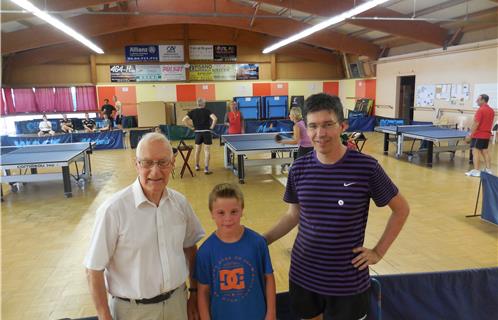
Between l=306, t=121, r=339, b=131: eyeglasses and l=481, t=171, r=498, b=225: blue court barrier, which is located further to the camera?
l=481, t=171, r=498, b=225: blue court barrier

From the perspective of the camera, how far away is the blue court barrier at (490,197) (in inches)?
196

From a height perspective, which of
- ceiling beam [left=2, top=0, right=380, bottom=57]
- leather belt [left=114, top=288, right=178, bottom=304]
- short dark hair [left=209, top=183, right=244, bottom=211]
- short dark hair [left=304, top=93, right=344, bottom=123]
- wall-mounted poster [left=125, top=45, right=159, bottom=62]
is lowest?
leather belt [left=114, top=288, right=178, bottom=304]

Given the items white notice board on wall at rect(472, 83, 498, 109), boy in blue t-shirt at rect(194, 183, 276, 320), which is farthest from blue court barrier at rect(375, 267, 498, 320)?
white notice board on wall at rect(472, 83, 498, 109)

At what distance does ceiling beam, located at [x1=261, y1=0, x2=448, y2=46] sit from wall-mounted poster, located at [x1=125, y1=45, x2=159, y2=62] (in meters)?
9.49

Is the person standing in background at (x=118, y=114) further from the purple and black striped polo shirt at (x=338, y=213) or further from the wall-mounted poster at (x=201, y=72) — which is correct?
the purple and black striped polo shirt at (x=338, y=213)

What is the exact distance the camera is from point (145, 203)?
170cm

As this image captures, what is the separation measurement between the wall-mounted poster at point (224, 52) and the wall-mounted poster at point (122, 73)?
450 centimetres

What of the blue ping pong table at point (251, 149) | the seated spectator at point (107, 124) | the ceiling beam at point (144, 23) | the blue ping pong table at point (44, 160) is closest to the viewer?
the blue ping pong table at point (44, 160)

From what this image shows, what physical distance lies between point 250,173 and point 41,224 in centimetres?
484

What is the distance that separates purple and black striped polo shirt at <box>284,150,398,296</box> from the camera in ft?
5.70

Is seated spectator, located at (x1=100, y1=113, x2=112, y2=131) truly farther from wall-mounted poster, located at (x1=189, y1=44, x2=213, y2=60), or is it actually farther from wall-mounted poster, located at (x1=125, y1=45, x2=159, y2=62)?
wall-mounted poster, located at (x1=189, y1=44, x2=213, y2=60)

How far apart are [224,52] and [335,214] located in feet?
63.0

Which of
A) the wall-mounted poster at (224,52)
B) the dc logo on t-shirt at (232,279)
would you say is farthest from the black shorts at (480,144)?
the wall-mounted poster at (224,52)

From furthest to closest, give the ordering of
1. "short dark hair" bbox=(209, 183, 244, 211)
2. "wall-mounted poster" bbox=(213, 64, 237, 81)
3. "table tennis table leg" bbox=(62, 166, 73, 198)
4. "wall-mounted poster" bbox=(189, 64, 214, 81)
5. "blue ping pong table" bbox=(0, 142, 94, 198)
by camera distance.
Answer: "wall-mounted poster" bbox=(213, 64, 237, 81) < "wall-mounted poster" bbox=(189, 64, 214, 81) < "table tennis table leg" bbox=(62, 166, 73, 198) < "blue ping pong table" bbox=(0, 142, 94, 198) < "short dark hair" bbox=(209, 183, 244, 211)
